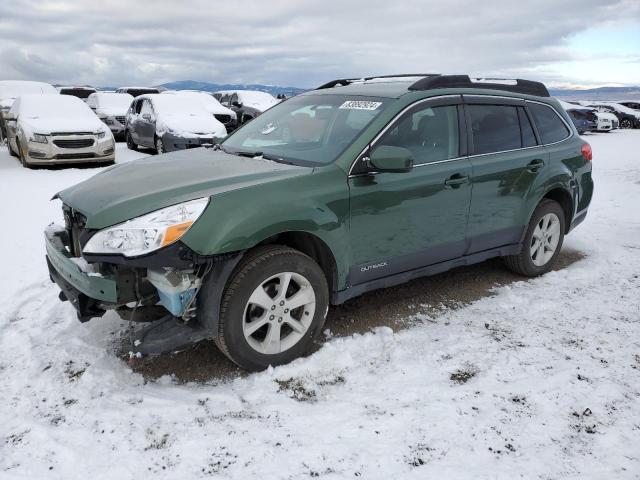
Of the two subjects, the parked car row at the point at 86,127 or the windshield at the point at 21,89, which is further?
the windshield at the point at 21,89

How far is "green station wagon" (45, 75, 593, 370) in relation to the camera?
284 cm

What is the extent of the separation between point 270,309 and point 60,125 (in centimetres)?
937

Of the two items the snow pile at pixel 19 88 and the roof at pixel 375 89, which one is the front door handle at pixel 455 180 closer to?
the roof at pixel 375 89

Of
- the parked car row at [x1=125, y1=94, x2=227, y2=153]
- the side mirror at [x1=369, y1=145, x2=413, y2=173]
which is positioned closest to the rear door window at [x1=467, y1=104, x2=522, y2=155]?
the side mirror at [x1=369, y1=145, x2=413, y2=173]

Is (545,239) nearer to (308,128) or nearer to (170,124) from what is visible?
(308,128)

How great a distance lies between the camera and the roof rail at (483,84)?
154 inches

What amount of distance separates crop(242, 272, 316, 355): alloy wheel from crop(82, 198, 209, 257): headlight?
A: 0.57 m

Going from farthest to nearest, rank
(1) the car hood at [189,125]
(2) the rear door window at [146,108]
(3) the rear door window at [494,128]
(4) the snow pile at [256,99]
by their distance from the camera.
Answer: (4) the snow pile at [256,99], (2) the rear door window at [146,108], (1) the car hood at [189,125], (3) the rear door window at [494,128]

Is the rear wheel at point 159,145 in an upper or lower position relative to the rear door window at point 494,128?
lower

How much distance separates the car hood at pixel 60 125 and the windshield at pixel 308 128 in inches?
293

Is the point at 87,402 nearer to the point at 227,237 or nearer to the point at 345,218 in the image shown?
the point at 227,237

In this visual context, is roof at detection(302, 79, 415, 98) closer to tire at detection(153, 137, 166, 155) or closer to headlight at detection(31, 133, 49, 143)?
headlight at detection(31, 133, 49, 143)

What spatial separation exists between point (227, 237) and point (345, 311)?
5.07 feet

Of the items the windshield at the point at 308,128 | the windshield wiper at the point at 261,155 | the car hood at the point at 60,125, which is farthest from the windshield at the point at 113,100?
the windshield wiper at the point at 261,155
